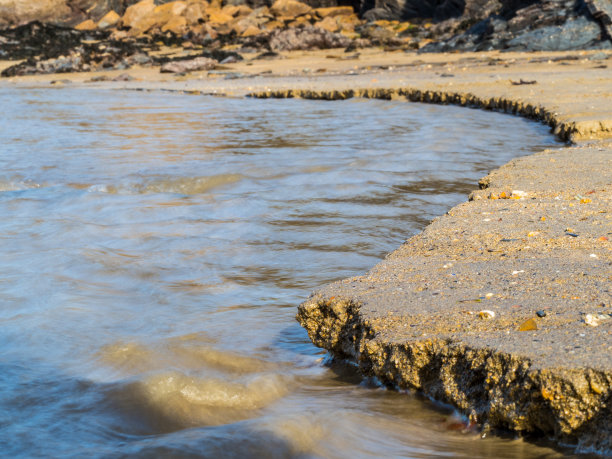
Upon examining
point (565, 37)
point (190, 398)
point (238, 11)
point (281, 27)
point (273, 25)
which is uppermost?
point (238, 11)

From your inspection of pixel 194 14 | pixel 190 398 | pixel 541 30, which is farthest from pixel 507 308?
pixel 194 14

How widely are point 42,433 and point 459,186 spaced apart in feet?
12.9

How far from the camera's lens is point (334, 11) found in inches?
1305

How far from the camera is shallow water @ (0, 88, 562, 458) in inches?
78.7

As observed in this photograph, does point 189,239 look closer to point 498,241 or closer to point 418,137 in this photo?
point 498,241

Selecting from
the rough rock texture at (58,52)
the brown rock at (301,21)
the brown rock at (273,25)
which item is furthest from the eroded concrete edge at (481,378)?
the brown rock at (273,25)

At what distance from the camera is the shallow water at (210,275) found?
2.00 metres

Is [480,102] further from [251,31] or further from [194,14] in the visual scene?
[194,14]

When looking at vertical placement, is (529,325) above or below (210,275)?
above

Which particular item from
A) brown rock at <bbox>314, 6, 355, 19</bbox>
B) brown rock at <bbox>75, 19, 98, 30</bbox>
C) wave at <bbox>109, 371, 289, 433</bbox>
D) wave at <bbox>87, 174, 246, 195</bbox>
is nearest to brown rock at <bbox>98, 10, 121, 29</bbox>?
brown rock at <bbox>75, 19, 98, 30</bbox>

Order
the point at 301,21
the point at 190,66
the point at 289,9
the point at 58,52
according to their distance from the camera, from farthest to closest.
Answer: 1. the point at 289,9
2. the point at 301,21
3. the point at 58,52
4. the point at 190,66

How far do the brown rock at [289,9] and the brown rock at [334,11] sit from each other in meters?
0.54

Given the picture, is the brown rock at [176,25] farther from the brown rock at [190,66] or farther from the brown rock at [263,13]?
the brown rock at [190,66]

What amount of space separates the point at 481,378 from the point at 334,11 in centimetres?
3307
